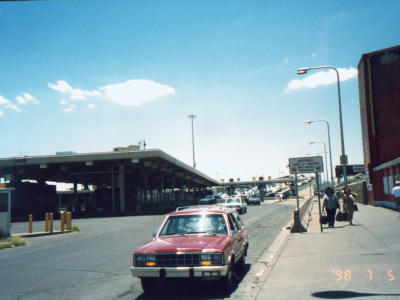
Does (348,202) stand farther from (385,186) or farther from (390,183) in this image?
(385,186)

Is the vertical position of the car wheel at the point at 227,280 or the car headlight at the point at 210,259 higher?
the car headlight at the point at 210,259

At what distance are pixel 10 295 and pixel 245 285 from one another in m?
4.61

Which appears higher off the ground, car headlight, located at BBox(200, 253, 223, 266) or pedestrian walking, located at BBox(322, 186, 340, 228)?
pedestrian walking, located at BBox(322, 186, 340, 228)

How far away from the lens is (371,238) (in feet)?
39.7

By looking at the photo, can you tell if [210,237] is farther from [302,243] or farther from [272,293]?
[302,243]

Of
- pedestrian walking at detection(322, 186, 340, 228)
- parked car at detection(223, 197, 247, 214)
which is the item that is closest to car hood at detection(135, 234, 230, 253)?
pedestrian walking at detection(322, 186, 340, 228)

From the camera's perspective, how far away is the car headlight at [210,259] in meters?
6.62

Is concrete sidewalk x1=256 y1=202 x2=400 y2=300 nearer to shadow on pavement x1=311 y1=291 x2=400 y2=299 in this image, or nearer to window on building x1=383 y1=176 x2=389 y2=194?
shadow on pavement x1=311 y1=291 x2=400 y2=299

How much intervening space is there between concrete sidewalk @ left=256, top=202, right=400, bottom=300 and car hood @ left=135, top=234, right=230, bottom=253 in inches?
44.2

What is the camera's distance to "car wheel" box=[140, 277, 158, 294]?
709cm

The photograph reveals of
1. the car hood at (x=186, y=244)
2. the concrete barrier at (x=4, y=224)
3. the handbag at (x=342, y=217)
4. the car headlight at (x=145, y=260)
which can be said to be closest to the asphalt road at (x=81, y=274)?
the car headlight at (x=145, y=260)

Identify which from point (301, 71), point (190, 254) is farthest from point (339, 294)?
point (301, 71)

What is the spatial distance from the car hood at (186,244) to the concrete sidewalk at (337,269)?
1.12 metres

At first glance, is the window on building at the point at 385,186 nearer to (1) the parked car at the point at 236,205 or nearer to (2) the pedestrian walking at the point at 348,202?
(1) the parked car at the point at 236,205
